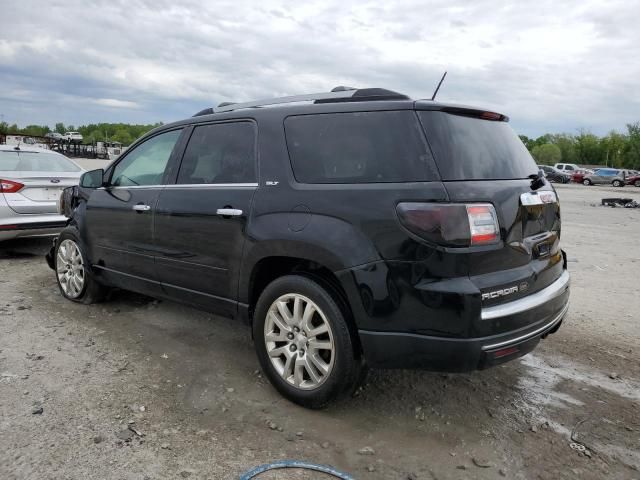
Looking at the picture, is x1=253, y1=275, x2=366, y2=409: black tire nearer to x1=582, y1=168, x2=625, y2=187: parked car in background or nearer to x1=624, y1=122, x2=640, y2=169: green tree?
x1=582, y1=168, x2=625, y2=187: parked car in background

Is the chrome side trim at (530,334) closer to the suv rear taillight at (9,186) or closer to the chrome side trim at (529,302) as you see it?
the chrome side trim at (529,302)

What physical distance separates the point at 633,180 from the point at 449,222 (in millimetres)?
50149

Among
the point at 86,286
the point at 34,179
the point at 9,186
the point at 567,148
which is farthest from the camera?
the point at 567,148

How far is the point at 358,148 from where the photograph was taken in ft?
10.0

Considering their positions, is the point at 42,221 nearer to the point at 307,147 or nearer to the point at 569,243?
the point at 307,147

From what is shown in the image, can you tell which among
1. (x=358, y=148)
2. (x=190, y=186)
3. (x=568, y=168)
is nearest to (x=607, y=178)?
(x=568, y=168)

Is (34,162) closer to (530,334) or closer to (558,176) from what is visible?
(530,334)

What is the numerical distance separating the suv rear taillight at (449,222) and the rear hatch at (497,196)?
49 millimetres

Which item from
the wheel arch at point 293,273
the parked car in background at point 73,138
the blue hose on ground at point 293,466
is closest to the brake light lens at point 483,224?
the wheel arch at point 293,273

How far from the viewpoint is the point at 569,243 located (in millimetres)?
Result: 9906

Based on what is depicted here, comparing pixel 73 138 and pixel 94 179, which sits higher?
pixel 73 138

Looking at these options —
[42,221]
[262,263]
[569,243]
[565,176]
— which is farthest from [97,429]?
[565,176]

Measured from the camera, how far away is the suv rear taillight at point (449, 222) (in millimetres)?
2666

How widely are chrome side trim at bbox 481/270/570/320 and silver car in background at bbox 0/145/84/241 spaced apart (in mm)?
6256
